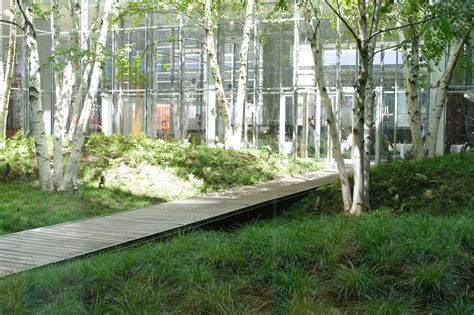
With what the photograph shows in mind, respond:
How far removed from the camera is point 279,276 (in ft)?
16.9

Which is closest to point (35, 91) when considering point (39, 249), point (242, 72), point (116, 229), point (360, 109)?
point (116, 229)

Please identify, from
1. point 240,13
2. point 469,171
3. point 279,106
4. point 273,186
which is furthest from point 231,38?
point 469,171

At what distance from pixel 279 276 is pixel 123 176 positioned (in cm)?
939

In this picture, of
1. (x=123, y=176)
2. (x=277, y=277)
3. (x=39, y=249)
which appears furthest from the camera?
(x=123, y=176)

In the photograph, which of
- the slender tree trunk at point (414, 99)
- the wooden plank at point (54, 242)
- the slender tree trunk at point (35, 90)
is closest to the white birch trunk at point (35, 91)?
the slender tree trunk at point (35, 90)

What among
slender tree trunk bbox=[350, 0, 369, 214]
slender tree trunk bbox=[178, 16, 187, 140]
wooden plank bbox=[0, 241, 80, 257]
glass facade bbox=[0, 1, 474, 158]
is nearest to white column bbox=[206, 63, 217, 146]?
glass facade bbox=[0, 1, 474, 158]

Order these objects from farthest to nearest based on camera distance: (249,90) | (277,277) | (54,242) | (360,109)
A: (249,90), (360,109), (54,242), (277,277)

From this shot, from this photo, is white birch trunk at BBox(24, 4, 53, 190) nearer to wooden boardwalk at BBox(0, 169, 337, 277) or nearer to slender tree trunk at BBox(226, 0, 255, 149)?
wooden boardwalk at BBox(0, 169, 337, 277)

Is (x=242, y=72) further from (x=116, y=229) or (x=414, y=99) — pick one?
(x=116, y=229)

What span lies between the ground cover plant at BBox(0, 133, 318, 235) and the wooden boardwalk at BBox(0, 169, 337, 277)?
1050 millimetres

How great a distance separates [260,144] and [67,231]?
1551 centimetres

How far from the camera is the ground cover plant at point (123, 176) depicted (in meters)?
10.6

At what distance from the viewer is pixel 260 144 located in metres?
23.4

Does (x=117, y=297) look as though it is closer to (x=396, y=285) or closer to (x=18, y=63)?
(x=396, y=285)
